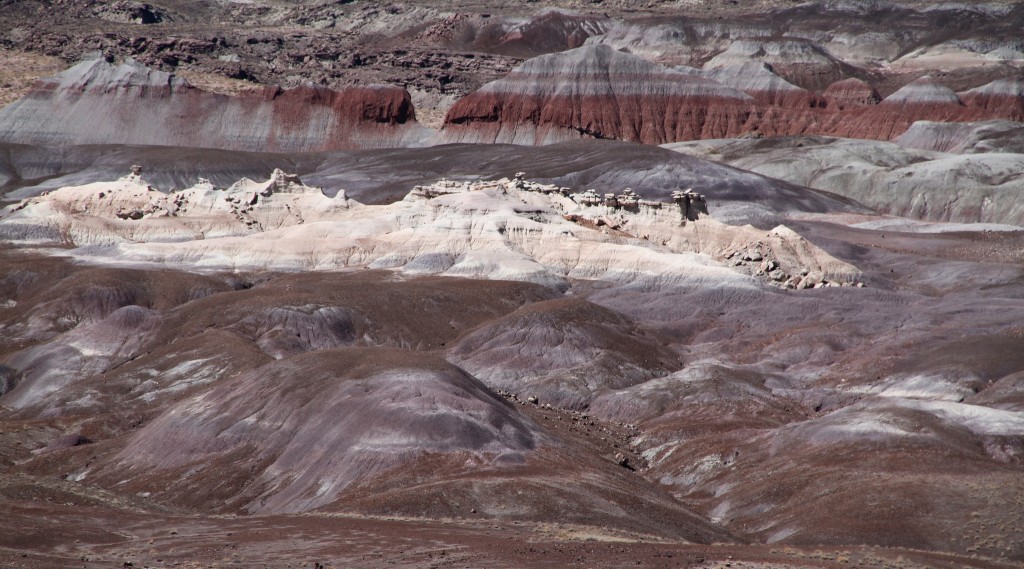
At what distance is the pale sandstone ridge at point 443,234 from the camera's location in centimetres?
11269

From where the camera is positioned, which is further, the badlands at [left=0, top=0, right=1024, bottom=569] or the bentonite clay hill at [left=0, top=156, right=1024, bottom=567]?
the bentonite clay hill at [left=0, top=156, right=1024, bottom=567]

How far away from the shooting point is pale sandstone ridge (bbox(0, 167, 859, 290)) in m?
113

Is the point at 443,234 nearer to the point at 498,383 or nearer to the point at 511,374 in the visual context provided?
the point at 511,374

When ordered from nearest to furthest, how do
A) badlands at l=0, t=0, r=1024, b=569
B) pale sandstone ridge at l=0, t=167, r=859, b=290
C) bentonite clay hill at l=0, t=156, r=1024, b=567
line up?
badlands at l=0, t=0, r=1024, b=569
bentonite clay hill at l=0, t=156, r=1024, b=567
pale sandstone ridge at l=0, t=167, r=859, b=290

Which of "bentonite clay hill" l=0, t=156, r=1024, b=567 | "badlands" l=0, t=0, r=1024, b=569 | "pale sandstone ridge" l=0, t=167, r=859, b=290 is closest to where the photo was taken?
"badlands" l=0, t=0, r=1024, b=569

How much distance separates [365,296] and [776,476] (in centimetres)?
4760

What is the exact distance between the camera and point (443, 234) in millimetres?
117250

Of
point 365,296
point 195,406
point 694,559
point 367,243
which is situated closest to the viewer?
point 694,559

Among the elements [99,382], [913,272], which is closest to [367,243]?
[99,382]

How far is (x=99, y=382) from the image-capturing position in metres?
82.4

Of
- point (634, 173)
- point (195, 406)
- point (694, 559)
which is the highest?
point (694, 559)

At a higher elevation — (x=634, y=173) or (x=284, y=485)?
(x=284, y=485)

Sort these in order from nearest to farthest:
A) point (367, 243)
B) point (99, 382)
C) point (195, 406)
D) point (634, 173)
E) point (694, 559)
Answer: point (694, 559)
point (195, 406)
point (99, 382)
point (367, 243)
point (634, 173)

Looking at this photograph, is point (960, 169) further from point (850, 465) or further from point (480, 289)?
point (850, 465)
